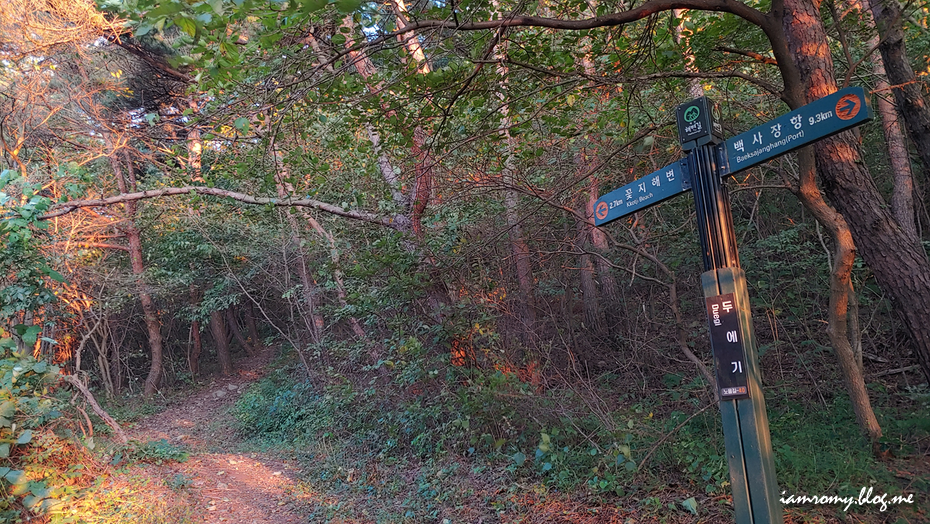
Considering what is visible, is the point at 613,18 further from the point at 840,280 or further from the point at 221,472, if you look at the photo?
the point at 221,472

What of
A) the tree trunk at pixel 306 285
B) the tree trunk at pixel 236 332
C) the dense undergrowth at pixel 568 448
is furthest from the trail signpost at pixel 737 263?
the tree trunk at pixel 236 332

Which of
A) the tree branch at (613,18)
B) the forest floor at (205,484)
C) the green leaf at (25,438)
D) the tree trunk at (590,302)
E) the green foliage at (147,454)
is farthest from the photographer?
the tree trunk at (590,302)

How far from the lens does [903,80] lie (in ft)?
15.1

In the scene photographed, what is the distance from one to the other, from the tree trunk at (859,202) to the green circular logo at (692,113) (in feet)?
4.34

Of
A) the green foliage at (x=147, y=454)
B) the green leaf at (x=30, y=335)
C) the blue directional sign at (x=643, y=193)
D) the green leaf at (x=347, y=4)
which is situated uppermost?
the green leaf at (x=347, y=4)

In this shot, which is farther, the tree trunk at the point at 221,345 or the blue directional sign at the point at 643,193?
the tree trunk at the point at 221,345

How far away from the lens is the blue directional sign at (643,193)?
3.04 metres

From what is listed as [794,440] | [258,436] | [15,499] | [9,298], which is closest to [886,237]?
[794,440]

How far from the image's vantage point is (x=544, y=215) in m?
7.20

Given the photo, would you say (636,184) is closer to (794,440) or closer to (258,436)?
(794,440)

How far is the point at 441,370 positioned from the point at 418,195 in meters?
2.47

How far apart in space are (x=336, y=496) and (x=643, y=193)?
18.9 ft

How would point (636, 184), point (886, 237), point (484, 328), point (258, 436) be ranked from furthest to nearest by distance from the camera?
point (258, 436)
point (484, 328)
point (886, 237)
point (636, 184)

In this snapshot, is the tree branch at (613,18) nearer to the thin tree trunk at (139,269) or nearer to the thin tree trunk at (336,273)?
the thin tree trunk at (336,273)
